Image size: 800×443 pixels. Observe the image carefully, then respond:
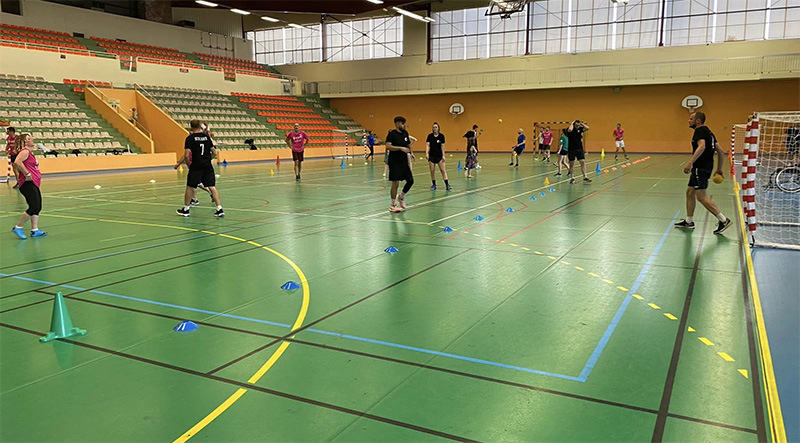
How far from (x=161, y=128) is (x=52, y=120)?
220 inches

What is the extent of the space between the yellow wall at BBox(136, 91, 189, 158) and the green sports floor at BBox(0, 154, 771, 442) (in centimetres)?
2257

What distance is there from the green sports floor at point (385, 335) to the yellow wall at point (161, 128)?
2257cm

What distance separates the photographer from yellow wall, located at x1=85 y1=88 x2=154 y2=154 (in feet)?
97.1

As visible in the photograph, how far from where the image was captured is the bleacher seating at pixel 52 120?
2641cm

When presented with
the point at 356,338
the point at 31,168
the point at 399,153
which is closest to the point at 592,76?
the point at 399,153

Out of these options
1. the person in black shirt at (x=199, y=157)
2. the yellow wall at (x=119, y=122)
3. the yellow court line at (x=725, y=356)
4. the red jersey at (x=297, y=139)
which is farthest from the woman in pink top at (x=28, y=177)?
the yellow wall at (x=119, y=122)

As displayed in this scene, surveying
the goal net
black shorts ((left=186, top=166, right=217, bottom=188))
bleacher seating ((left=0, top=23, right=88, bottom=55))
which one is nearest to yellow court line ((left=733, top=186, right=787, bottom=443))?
the goal net

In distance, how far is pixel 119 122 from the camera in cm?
3045

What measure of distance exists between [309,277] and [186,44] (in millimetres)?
46657

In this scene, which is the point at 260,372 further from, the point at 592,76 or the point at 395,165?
the point at 592,76

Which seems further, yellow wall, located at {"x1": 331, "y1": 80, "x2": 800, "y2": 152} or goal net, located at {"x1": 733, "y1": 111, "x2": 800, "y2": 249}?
yellow wall, located at {"x1": 331, "y1": 80, "x2": 800, "y2": 152}

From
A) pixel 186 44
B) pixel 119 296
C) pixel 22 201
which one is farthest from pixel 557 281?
pixel 186 44

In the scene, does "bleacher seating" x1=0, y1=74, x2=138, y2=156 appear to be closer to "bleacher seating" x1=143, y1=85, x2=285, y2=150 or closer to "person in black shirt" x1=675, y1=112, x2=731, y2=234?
"bleacher seating" x1=143, y1=85, x2=285, y2=150

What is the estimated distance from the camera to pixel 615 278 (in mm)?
6672
